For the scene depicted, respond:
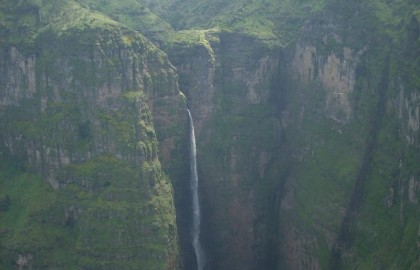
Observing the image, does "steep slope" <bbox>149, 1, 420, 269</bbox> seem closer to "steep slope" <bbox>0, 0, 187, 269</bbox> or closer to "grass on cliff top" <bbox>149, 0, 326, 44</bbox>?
"grass on cliff top" <bbox>149, 0, 326, 44</bbox>

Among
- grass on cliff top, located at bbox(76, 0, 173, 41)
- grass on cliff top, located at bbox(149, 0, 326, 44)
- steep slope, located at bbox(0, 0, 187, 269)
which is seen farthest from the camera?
grass on cliff top, located at bbox(149, 0, 326, 44)

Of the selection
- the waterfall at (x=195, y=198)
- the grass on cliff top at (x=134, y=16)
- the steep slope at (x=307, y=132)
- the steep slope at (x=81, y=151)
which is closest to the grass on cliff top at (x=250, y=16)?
the steep slope at (x=307, y=132)

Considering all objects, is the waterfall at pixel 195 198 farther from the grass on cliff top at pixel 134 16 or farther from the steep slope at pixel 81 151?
the grass on cliff top at pixel 134 16

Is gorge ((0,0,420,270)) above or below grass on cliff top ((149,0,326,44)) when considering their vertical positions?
below

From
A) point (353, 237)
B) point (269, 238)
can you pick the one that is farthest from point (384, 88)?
→ point (269, 238)

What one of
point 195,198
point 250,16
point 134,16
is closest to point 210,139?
point 195,198

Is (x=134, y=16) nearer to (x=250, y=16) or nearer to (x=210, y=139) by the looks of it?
(x=250, y=16)

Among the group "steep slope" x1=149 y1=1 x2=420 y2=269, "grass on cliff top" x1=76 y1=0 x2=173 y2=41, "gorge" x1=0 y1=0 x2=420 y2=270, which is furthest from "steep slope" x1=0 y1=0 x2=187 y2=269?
"steep slope" x1=149 y1=1 x2=420 y2=269
